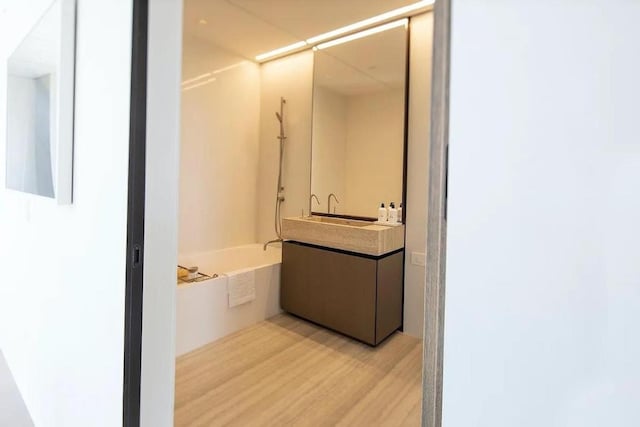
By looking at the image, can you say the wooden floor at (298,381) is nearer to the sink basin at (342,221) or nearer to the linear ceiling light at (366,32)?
the sink basin at (342,221)

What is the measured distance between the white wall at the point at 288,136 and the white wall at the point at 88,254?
224 cm

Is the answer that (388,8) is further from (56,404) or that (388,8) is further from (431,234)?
(56,404)

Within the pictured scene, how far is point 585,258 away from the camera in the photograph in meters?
0.45

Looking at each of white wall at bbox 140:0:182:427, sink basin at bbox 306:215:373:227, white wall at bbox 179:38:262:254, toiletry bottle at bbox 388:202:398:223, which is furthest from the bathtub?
white wall at bbox 140:0:182:427

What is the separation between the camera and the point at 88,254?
1.29 m

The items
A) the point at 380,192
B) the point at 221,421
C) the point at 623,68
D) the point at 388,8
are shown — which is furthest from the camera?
the point at 380,192

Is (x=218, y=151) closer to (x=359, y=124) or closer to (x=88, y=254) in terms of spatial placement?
(x=359, y=124)

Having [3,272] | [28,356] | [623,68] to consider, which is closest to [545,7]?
[623,68]

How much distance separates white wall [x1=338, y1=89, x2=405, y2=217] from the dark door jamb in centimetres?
225

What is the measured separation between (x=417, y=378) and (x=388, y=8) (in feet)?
8.59

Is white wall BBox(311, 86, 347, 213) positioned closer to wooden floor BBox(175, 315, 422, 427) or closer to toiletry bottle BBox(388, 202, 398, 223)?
toiletry bottle BBox(388, 202, 398, 223)

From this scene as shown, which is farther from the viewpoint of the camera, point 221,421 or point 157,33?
point 221,421

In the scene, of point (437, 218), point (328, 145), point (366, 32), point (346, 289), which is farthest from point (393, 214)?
point (437, 218)

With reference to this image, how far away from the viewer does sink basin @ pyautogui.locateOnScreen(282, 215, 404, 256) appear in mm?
2676
